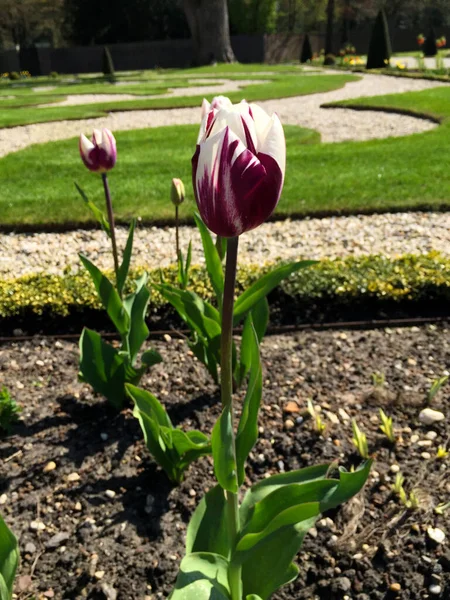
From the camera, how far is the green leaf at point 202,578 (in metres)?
1.36

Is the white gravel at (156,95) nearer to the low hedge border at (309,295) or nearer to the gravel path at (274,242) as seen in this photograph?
the gravel path at (274,242)

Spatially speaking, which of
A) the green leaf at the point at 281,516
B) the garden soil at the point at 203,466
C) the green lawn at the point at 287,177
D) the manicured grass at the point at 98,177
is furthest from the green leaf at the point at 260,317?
the green lawn at the point at 287,177

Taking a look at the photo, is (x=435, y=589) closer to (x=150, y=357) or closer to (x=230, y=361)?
(x=230, y=361)

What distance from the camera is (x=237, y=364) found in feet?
8.13

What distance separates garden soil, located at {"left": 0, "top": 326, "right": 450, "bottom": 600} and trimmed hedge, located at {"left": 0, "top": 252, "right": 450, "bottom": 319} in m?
0.24

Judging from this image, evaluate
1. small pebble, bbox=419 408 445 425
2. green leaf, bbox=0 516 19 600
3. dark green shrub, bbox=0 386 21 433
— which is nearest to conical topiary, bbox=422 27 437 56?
small pebble, bbox=419 408 445 425

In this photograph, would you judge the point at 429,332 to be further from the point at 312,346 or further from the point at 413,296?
the point at 312,346

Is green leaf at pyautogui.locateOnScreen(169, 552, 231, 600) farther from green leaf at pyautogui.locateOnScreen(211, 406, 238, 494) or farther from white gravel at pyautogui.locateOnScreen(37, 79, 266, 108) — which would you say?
white gravel at pyautogui.locateOnScreen(37, 79, 266, 108)

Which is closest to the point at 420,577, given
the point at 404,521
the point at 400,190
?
the point at 404,521

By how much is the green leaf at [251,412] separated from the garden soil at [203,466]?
2.15ft

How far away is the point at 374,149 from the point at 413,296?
483cm

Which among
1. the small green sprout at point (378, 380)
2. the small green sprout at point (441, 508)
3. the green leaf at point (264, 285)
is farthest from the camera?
the small green sprout at point (378, 380)

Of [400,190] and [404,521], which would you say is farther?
[400,190]

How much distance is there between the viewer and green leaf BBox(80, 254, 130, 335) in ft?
7.50
